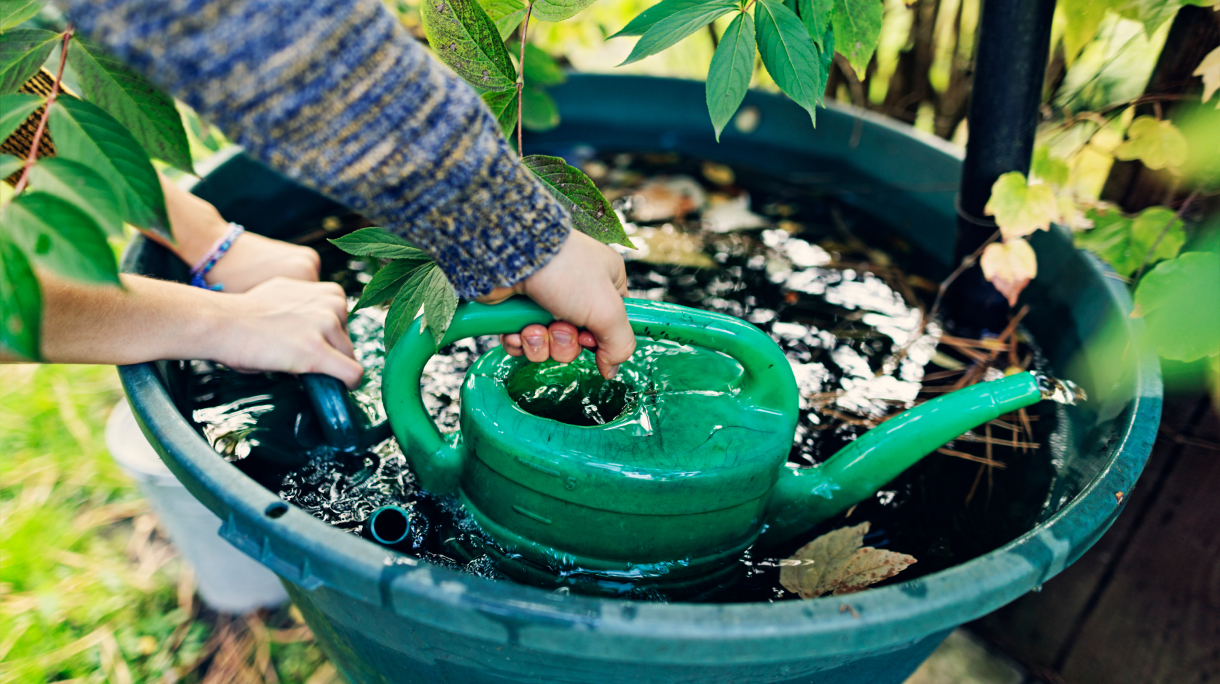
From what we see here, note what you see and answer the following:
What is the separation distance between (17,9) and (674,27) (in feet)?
1.84

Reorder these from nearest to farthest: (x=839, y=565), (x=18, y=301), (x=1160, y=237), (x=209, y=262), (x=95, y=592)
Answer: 1. (x=18, y=301)
2. (x=839, y=565)
3. (x=1160, y=237)
4. (x=209, y=262)
5. (x=95, y=592)

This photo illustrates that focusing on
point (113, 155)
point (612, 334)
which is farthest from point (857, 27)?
point (113, 155)

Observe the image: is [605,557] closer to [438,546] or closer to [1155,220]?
[438,546]

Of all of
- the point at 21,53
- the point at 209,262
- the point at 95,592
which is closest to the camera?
the point at 21,53

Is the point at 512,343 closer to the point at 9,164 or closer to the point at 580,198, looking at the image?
the point at 580,198

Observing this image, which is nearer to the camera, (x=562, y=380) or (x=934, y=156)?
(x=562, y=380)

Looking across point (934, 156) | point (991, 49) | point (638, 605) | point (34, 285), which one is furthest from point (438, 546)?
point (934, 156)

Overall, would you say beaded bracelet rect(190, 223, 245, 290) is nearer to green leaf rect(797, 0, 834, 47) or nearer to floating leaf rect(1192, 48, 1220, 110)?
green leaf rect(797, 0, 834, 47)

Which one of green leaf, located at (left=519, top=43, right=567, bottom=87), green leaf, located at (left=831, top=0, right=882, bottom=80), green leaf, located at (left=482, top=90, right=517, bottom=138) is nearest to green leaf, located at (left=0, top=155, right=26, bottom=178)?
green leaf, located at (left=482, top=90, right=517, bottom=138)

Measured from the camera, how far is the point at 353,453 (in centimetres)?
94

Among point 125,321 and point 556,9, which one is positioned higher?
point 556,9

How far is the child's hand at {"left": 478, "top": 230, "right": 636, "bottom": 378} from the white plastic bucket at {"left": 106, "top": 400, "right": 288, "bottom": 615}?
2.14 ft

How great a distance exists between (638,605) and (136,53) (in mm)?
493

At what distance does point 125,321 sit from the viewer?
78 cm
